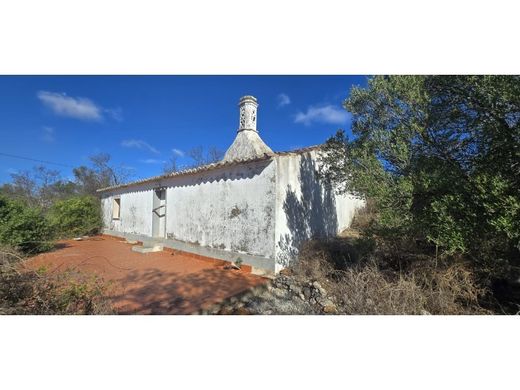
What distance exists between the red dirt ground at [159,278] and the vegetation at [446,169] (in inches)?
125

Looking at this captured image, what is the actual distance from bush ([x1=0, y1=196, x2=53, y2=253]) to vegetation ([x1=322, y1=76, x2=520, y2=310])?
956cm

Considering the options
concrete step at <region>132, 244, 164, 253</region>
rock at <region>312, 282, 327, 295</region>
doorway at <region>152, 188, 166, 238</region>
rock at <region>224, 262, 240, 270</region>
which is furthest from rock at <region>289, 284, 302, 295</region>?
doorway at <region>152, 188, 166, 238</region>

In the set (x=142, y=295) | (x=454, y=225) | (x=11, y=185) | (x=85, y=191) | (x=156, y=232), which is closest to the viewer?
(x=454, y=225)

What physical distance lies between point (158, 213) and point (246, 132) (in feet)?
16.0

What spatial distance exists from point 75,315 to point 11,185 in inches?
627

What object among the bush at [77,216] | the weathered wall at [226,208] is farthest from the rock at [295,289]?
the bush at [77,216]

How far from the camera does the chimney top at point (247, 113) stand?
33.3 feet

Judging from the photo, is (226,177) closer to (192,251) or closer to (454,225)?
(192,251)

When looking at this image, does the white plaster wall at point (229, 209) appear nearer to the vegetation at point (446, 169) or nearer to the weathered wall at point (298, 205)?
the weathered wall at point (298, 205)

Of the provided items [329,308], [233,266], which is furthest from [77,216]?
[329,308]

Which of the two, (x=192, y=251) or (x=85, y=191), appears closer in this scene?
(x=192, y=251)

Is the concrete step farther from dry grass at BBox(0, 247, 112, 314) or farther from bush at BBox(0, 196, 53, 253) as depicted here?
dry grass at BBox(0, 247, 112, 314)

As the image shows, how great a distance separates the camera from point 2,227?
6.89 metres
